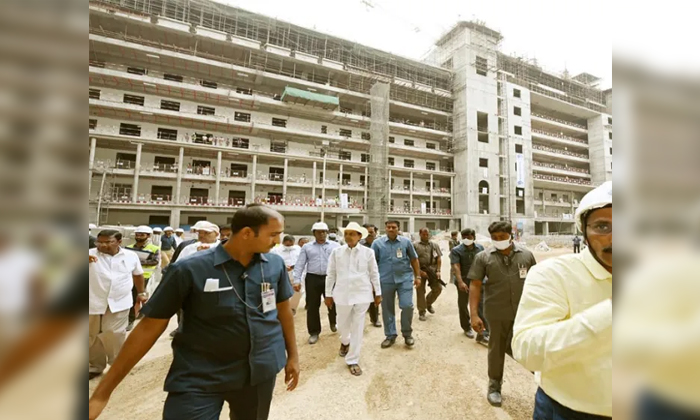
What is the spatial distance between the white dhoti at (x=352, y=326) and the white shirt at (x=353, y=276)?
9cm

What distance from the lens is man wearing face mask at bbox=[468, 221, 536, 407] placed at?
9.64 feet

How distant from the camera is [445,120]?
30.4m

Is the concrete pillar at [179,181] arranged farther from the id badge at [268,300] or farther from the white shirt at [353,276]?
the id badge at [268,300]

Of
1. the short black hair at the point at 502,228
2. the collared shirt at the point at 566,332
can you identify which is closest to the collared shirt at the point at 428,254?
the short black hair at the point at 502,228

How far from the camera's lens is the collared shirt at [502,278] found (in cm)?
301

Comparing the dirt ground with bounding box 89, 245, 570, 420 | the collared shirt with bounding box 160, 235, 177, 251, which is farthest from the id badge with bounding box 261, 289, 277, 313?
the collared shirt with bounding box 160, 235, 177, 251

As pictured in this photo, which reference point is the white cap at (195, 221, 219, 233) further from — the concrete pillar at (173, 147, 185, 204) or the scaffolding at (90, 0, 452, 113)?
the scaffolding at (90, 0, 452, 113)

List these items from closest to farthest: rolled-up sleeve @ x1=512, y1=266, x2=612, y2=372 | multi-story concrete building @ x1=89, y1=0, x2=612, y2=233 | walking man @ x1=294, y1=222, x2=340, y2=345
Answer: rolled-up sleeve @ x1=512, y1=266, x2=612, y2=372
walking man @ x1=294, y1=222, x2=340, y2=345
multi-story concrete building @ x1=89, y1=0, x2=612, y2=233

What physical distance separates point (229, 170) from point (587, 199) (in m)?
24.0

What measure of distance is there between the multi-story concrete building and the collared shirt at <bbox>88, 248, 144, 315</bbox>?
17.9m

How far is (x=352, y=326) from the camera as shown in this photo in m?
3.76

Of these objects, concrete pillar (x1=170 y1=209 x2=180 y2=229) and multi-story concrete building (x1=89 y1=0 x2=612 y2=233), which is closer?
concrete pillar (x1=170 y1=209 x2=180 y2=229)

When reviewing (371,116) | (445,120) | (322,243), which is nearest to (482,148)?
(445,120)

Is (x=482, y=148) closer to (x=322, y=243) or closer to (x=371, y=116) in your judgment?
(x=371, y=116)
